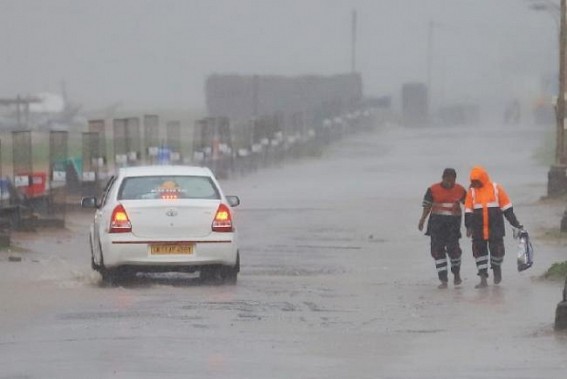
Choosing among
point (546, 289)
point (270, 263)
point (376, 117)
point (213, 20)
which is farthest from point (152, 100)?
point (546, 289)

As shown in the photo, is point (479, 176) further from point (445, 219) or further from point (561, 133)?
point (561, 133)

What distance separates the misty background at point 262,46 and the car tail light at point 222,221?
4281 cm

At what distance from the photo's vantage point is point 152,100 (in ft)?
289

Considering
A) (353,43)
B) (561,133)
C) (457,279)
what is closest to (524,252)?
(457,279)

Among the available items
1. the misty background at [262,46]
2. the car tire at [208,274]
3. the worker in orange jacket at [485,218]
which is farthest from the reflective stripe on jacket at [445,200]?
the misty background at [262,46]

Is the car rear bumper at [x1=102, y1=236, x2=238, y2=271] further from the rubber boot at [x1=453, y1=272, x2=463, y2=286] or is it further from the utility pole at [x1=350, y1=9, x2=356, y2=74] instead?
the utility pole at [x1=350, y1=9, x2=356, y2=74]

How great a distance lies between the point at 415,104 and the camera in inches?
3959

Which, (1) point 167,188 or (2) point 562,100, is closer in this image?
(1) point 167,188

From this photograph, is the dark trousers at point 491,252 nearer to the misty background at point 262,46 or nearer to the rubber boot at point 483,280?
the rubber boot at point 483,280

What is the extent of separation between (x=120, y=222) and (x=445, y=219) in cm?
363

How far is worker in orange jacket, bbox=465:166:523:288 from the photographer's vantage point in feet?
68.7

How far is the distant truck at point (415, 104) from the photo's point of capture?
99.2 metres

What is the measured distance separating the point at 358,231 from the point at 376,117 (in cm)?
5936

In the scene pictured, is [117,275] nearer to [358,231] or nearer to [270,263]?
[270,263]
